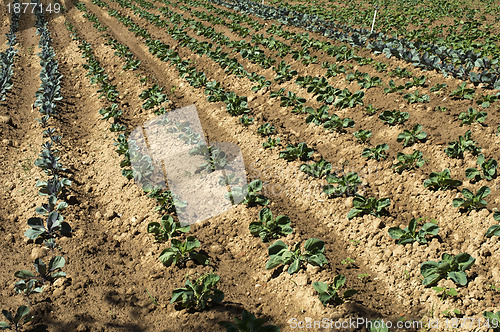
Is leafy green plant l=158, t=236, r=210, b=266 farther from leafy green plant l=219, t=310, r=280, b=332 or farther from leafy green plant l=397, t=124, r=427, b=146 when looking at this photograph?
leafy green plant l=397, t=124, r=427, b=146

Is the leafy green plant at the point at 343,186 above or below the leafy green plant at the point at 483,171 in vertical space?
below

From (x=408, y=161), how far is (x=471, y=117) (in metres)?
2.35

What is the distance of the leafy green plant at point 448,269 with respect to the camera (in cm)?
401

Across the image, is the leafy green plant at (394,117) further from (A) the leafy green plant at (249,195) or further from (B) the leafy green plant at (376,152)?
(A) the leafy green plant at (249,195)

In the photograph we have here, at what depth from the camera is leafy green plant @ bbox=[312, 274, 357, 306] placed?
3.85 m

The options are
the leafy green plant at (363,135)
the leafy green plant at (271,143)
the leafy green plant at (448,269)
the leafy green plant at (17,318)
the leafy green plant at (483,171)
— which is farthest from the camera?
the leafy green plant at (271,143)

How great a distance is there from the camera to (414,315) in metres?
3.93

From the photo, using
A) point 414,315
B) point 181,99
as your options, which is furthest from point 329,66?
point 414,315

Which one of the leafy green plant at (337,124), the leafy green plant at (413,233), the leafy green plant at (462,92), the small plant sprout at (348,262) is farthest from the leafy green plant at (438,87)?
the small plant sprout at (348,262)

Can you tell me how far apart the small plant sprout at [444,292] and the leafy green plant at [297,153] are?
347 centimetres

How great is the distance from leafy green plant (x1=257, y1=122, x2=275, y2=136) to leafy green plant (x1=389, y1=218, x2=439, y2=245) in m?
3.77

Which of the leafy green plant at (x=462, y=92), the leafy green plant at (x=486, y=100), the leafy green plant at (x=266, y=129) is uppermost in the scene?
the leafy green plant at (x=462, y=92)

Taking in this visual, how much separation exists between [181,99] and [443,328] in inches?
352

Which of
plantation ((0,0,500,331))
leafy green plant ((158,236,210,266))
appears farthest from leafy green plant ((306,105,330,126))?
leafy green plant ((158,236,210,266))
